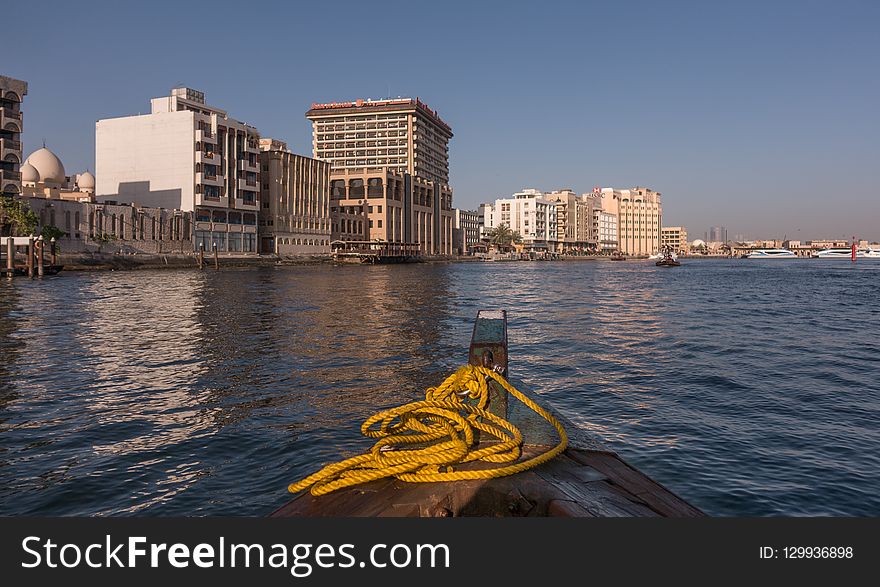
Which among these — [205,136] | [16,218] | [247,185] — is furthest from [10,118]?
[247,185]

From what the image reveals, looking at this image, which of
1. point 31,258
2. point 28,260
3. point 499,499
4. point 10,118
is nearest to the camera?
point 499,499

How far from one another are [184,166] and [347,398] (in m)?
103

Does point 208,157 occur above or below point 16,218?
above

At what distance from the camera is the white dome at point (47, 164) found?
10038cm

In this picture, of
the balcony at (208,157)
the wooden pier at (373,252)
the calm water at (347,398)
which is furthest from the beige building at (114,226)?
the calm water at (347,398)

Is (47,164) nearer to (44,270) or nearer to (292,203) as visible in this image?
(44,270)

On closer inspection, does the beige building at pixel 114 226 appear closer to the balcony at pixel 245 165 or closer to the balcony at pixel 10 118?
the balcony at pixel 10 118

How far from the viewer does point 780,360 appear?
21203 millimetres

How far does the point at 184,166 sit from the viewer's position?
105 metres

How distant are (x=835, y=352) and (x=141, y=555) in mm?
25458

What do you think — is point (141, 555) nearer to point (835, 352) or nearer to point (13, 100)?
point (835, 352)

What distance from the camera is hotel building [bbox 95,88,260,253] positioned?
343ft

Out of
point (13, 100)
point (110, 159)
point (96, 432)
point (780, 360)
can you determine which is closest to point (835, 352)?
point (780, 360)

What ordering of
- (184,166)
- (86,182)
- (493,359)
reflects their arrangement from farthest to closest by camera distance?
(86,182), (184,166), (493,359)
